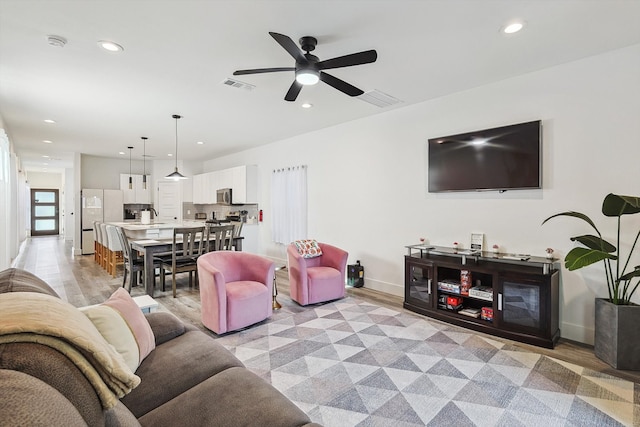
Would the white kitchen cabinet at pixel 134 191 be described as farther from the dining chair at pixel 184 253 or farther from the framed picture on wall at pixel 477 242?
the framed picture on wall at pixel 477 242

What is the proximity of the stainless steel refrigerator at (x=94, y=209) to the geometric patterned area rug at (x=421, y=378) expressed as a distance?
24.4 ft

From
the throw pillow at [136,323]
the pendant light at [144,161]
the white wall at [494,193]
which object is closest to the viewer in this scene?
the throw pillow at [136,323]

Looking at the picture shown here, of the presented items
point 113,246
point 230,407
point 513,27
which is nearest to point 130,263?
point 113,246

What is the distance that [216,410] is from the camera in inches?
53.6

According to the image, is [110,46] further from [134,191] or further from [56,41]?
[134,191]

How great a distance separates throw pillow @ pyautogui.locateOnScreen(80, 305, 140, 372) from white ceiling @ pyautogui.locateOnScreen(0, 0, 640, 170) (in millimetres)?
2077

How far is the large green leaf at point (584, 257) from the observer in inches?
103

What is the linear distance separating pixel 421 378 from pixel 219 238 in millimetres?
3659

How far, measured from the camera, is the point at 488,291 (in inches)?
134

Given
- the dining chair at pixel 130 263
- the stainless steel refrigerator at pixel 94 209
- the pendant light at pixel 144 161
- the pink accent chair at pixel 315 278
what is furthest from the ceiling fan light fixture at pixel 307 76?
the stainless steel refrigerator at pixel 94 209

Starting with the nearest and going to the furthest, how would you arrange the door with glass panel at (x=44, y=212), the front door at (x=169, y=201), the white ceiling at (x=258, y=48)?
the white ceiling at (x=258, y=48) → the front door at (x=169, y=201) → the door with glass panel at (x=44, y=212)

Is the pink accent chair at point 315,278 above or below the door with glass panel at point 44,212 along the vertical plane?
below

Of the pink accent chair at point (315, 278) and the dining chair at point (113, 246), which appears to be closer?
the pink accent chair at point (315, 278)

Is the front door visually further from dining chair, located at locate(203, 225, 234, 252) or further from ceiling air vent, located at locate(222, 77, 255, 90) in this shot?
ceiling air vent, located at locate(222, 77, 255, 90)
